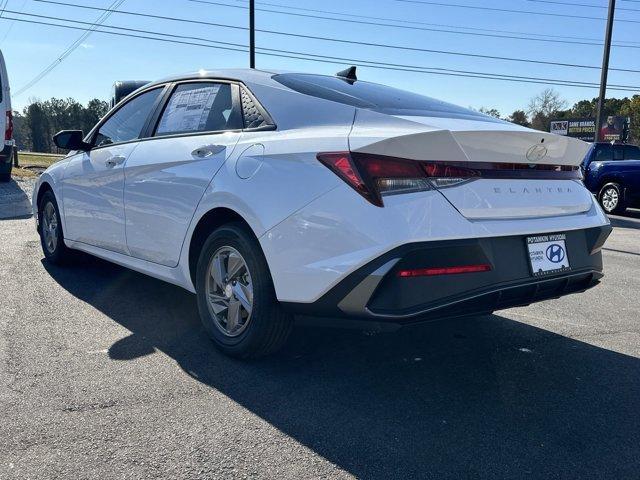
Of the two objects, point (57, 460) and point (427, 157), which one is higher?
point (427, 157)

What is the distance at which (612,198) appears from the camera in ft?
44.6

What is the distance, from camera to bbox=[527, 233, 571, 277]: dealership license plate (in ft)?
9.39

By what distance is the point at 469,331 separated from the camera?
4.02 metres

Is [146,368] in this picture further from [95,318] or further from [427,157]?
[427,157]

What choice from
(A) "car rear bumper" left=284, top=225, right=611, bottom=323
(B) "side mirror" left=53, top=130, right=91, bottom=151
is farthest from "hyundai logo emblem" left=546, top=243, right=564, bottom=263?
(B) "side mirror" left=53, top=130, right=91, bottom=151

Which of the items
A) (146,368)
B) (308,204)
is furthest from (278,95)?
(146,368)

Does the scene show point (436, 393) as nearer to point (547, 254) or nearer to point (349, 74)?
point (547, 254)

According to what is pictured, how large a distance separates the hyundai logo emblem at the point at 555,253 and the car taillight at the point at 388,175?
70 cm

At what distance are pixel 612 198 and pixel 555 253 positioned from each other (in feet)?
39.4

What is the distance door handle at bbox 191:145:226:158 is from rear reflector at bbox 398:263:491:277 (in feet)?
4.60

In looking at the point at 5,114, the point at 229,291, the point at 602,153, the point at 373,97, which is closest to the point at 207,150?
the point at 229,291

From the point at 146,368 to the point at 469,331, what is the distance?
2111mm

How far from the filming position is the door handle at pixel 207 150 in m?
3.39

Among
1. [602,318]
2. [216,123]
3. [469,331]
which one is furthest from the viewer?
[602,318]
